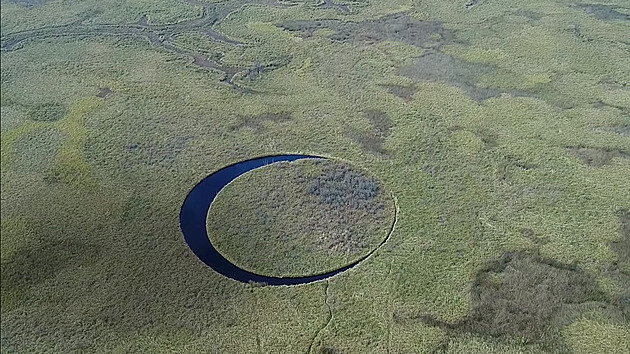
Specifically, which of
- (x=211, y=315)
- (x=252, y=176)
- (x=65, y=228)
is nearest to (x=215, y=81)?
(x=252, y=176)

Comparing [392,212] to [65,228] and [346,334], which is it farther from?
[65,228]

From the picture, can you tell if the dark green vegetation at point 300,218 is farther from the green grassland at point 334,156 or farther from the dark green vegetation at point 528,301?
the dark green vegetation at point 528,301

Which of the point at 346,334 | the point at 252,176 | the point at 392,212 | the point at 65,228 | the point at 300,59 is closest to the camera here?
the point at 346,334

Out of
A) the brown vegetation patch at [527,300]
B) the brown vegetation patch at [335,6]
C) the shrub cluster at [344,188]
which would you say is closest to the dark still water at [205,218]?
the shrub cluster at [344,188]

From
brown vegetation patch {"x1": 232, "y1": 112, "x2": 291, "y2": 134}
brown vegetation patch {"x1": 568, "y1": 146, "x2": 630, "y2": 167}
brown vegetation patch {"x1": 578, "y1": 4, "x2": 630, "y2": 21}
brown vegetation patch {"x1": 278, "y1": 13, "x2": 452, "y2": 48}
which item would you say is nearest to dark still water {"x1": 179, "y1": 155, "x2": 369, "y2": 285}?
brown vegetation patch {"x1": 232, "y1": 112, "x2": 291, "y2": 134}

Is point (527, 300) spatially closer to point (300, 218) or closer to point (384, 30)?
point (300, 218)

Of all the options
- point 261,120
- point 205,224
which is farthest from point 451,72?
point 205,224

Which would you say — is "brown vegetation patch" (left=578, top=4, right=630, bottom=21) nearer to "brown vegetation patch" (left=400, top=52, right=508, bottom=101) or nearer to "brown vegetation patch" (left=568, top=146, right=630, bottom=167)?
"brown vegetation patch" (left=400, top=52, right=508, bottom=101)
